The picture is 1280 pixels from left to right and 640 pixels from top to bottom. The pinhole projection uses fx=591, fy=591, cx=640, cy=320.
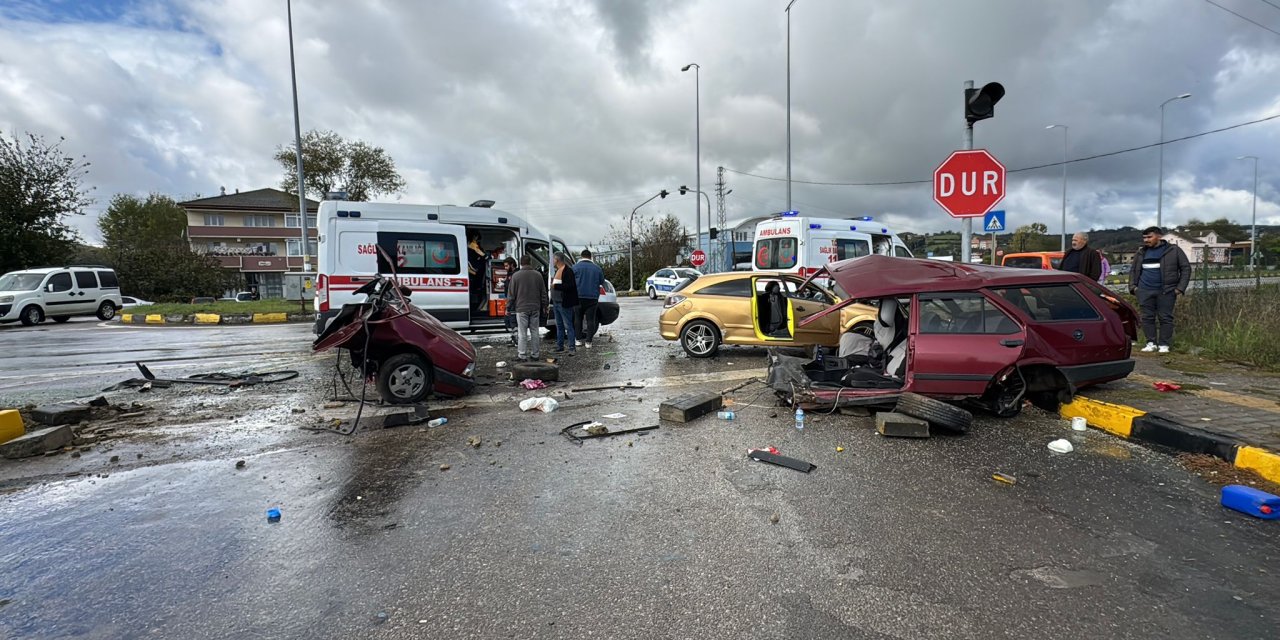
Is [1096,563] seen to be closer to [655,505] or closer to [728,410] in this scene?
[655,505]

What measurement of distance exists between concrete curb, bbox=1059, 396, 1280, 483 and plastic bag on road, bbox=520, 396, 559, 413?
503 cm

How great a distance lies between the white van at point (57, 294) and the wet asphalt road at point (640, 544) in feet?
61.2

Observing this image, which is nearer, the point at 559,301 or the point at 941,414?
the point at 941,414

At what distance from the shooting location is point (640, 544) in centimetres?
317

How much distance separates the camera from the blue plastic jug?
3.40 meters

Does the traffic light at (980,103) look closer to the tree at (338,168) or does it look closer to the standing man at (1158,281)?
the standing man at (1158,281)

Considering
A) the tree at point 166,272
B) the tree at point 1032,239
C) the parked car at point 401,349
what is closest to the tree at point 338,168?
the tree at point 166,272

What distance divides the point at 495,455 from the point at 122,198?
70635mm

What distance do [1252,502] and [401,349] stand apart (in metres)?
6.98

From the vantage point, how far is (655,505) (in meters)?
3.69

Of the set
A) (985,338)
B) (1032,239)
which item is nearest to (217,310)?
(985,338)

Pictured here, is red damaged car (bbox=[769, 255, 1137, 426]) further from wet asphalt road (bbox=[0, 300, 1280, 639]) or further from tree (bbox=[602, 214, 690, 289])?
tree (bbox=[602, 214, 690, 289])

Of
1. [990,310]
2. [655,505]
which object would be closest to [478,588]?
[655,505]

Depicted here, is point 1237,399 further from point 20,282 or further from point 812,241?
point 20,282
